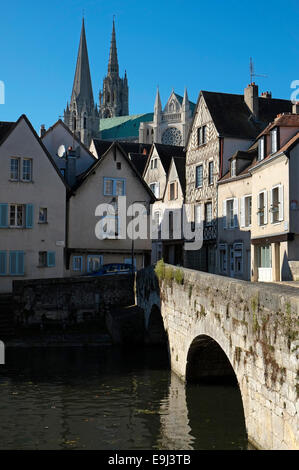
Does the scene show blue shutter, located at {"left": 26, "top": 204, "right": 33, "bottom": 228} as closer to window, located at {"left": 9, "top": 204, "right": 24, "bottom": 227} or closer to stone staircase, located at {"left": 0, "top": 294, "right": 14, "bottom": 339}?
window, located at {"left": 9, "top": 204, "right": 24, "bottom": 227}

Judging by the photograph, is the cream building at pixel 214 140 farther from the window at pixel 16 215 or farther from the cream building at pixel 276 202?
the window at pixel 16 215

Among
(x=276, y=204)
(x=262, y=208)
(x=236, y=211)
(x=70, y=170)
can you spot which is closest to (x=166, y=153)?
(x=70, y=170)

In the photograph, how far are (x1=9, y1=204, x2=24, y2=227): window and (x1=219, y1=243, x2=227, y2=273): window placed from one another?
1099 cm

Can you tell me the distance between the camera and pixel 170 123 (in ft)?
316

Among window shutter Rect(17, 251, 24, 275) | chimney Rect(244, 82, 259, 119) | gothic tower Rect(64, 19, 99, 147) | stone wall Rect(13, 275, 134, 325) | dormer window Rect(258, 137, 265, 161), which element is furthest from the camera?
gothic tower Rect(64, 19, 99, 147)

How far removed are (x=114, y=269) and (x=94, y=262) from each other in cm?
162

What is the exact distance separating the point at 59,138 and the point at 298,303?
2735cm

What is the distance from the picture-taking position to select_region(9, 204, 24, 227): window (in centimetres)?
2667

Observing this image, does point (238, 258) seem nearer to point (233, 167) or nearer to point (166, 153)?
point (233, 167)

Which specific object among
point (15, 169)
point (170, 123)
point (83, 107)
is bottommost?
point (15, 169)

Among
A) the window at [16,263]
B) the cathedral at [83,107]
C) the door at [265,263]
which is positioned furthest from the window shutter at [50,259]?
the cathedral at [83,107]

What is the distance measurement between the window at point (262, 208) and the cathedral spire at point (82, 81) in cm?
10034


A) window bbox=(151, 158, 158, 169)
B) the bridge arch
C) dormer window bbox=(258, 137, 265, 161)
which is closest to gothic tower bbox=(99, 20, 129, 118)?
window bbox=(151, 158, 158, 169)
